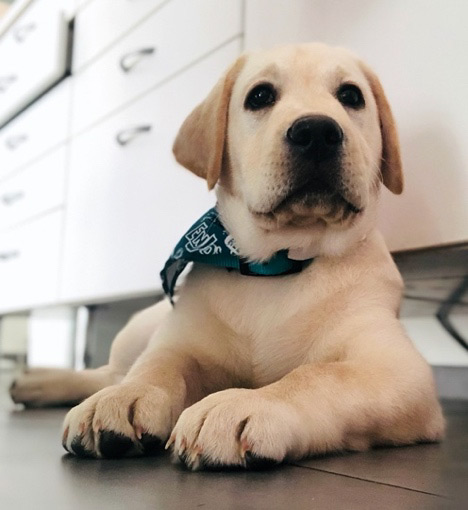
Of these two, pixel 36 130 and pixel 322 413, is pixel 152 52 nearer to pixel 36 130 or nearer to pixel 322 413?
pixel 36 130

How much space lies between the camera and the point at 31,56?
123 inches

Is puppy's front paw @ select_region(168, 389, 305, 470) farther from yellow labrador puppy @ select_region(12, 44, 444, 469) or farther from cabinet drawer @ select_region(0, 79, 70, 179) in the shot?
cabinet drawer @ select_region(0, 79, 70, 179)

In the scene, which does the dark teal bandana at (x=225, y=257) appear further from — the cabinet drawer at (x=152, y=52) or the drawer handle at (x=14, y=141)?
the drawer handle at (x=14, y=141)

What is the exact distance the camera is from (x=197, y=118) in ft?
4.83

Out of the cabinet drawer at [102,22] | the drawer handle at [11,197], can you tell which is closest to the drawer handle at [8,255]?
the drawer handle at [11,197]

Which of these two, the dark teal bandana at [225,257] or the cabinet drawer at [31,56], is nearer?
the dark teal bandana at [225,257]

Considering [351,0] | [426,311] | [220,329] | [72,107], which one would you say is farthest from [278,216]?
[72,107]

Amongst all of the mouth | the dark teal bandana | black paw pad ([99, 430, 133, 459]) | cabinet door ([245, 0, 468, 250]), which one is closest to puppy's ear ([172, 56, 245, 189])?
the dark teal bandana

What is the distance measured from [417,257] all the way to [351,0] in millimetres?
712

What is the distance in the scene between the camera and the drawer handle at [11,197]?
3.30 m

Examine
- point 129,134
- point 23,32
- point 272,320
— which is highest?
point 23,32

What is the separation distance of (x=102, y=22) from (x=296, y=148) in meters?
1.88

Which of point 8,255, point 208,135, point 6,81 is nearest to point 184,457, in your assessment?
point 208,135

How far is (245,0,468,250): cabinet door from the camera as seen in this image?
4.82 feet
